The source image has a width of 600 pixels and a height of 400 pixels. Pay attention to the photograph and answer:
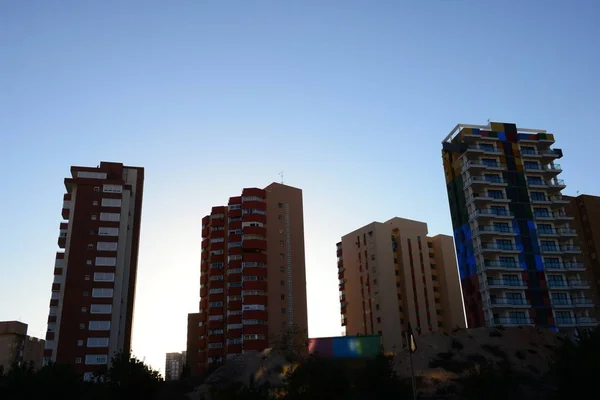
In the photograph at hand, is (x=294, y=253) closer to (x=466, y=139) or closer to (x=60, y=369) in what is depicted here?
(x=466, y=139)

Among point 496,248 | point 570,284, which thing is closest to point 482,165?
point 496,248

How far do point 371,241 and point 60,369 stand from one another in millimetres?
95895

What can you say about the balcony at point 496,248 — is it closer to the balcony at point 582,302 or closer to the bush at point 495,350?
the balcony at point 582,302

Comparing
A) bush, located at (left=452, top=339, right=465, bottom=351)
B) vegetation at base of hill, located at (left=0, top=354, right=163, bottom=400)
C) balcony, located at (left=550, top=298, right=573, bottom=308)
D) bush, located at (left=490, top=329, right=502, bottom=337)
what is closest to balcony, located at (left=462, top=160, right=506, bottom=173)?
balcony, located at (left=550, top=298, right=573, bottom=308)

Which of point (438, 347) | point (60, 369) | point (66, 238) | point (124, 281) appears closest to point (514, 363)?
point (438, 347)

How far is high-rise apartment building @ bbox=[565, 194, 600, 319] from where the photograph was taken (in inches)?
4651

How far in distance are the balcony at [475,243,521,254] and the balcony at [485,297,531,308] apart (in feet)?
29.3

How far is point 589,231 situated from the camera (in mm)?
122562

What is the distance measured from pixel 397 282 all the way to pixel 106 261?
7328cm

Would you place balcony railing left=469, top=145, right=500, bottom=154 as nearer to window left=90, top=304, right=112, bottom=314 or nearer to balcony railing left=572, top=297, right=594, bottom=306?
balcony railing left=572, top=297, right=594, bottom=306

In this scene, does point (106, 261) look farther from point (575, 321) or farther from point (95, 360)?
point (575, 321)

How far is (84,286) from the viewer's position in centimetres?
9050

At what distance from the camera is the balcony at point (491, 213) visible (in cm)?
10156

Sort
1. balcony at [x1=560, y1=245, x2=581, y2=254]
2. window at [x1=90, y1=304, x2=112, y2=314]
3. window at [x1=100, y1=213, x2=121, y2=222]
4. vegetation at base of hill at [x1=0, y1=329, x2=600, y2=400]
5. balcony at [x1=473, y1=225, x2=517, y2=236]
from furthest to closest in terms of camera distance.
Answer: balcony at [x1=560, y1=245, x2=581, y2=254] → balcony at [x1=473, y1=225, x2=517, y2=236] → window at [x1=100, y1=213, x2=121, y2=222] → window at [x1=90, y1=304, x2=112, y2=314] → vegetation at base of hill at [x1=0, y1=329, x2=600, y2=400]
